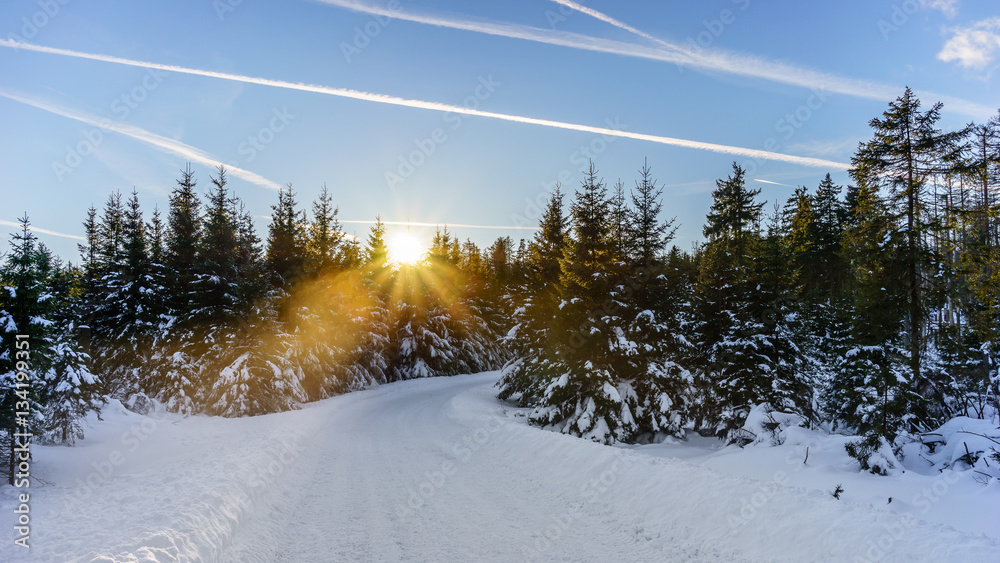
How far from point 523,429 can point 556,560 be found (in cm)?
675

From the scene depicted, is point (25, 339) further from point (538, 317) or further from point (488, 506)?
point (538, 317)

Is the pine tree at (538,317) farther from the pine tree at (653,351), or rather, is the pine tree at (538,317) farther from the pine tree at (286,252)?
the pine tree at (286,252)

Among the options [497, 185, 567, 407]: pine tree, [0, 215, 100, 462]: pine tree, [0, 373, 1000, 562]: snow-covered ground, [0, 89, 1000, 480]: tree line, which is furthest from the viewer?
[497, 185, 567, 407]: pine tree

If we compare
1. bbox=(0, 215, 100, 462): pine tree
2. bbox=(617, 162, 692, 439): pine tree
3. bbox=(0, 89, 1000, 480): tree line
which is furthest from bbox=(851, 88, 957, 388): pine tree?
bbox=(0, 215, 100, 462): pine tree

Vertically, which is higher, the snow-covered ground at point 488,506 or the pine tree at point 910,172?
the pine tree at point 910,172

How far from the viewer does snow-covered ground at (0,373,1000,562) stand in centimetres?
580

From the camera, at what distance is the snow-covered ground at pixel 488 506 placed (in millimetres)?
5797

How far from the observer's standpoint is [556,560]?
6.50 metres

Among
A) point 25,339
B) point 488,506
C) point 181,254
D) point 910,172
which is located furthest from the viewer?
point 181,254

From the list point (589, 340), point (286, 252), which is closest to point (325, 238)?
point (286, 252)

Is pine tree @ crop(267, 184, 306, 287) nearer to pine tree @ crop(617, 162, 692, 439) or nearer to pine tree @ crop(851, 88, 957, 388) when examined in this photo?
pine tree @ crop(617, 162, 692, 439)

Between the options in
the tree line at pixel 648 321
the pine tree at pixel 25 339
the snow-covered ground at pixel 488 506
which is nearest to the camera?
the snow-covered ground at pixel 488 506

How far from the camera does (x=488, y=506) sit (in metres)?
8.56

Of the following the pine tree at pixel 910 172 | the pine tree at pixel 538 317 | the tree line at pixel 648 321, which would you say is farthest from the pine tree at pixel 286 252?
the pine tree at pixel 910 172
